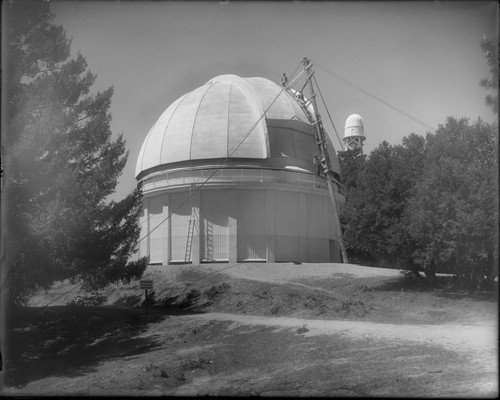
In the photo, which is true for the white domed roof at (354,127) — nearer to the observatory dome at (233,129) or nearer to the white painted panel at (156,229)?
the observatory dome at (233,129)

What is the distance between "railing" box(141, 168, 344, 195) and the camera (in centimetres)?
4078

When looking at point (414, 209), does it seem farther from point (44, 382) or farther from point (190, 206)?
point (190, 206)

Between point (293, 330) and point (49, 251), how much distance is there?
30.3 feet

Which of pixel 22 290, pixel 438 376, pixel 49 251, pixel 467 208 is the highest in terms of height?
pixel 467 208

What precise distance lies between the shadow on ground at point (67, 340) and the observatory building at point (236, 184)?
16.8 metres

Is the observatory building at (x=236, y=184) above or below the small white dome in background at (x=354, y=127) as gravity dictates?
below

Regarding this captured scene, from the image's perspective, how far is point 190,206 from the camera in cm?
4162

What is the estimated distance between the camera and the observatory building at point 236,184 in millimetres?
40750

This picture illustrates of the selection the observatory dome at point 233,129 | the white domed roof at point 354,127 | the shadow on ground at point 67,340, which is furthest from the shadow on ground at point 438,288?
the white domed roof at point 354,127

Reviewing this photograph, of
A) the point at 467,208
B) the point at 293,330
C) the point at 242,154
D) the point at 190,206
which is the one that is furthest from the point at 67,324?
the point at 242,154

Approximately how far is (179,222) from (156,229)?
9.09ft

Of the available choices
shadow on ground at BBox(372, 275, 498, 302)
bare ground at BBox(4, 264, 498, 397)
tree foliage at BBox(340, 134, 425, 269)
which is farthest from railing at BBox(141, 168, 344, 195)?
shadow on ground at BBox(372, 275, 498, 302)

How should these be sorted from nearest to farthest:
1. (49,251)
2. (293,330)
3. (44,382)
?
(44,382)
(49,251)
(293,330)

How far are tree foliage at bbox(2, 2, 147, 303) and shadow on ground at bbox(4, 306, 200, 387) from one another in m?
2.11
